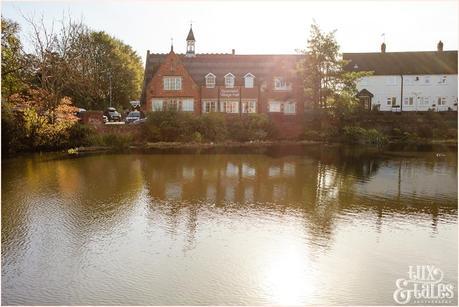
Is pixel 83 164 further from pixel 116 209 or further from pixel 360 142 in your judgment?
pixel 360 142

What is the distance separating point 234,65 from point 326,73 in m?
10.5

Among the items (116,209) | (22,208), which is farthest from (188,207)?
(22,208)

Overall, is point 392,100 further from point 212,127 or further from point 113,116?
point 113,116

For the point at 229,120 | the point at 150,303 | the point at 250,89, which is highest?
the point at 250,89

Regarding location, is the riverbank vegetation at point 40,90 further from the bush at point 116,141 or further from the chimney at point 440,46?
the chimney at point 440,46

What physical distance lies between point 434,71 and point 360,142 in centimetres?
1666

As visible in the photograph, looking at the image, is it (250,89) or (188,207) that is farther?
(250,89)

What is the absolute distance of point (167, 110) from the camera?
143 feet

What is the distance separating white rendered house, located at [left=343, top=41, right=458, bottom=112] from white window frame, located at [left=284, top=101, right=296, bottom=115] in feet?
32.8

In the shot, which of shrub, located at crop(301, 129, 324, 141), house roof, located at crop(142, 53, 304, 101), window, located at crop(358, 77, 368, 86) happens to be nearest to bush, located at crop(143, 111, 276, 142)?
shrub, located at crop(301, 129, 324, 141)

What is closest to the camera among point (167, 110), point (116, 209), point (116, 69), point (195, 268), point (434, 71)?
point (195, 268)

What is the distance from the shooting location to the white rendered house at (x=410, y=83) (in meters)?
56.0

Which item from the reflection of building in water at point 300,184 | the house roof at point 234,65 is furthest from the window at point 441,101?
the reflection of building in water at point 300,184

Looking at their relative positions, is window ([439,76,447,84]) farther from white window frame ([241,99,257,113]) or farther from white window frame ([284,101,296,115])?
white window frame ([241,99,257,113])
